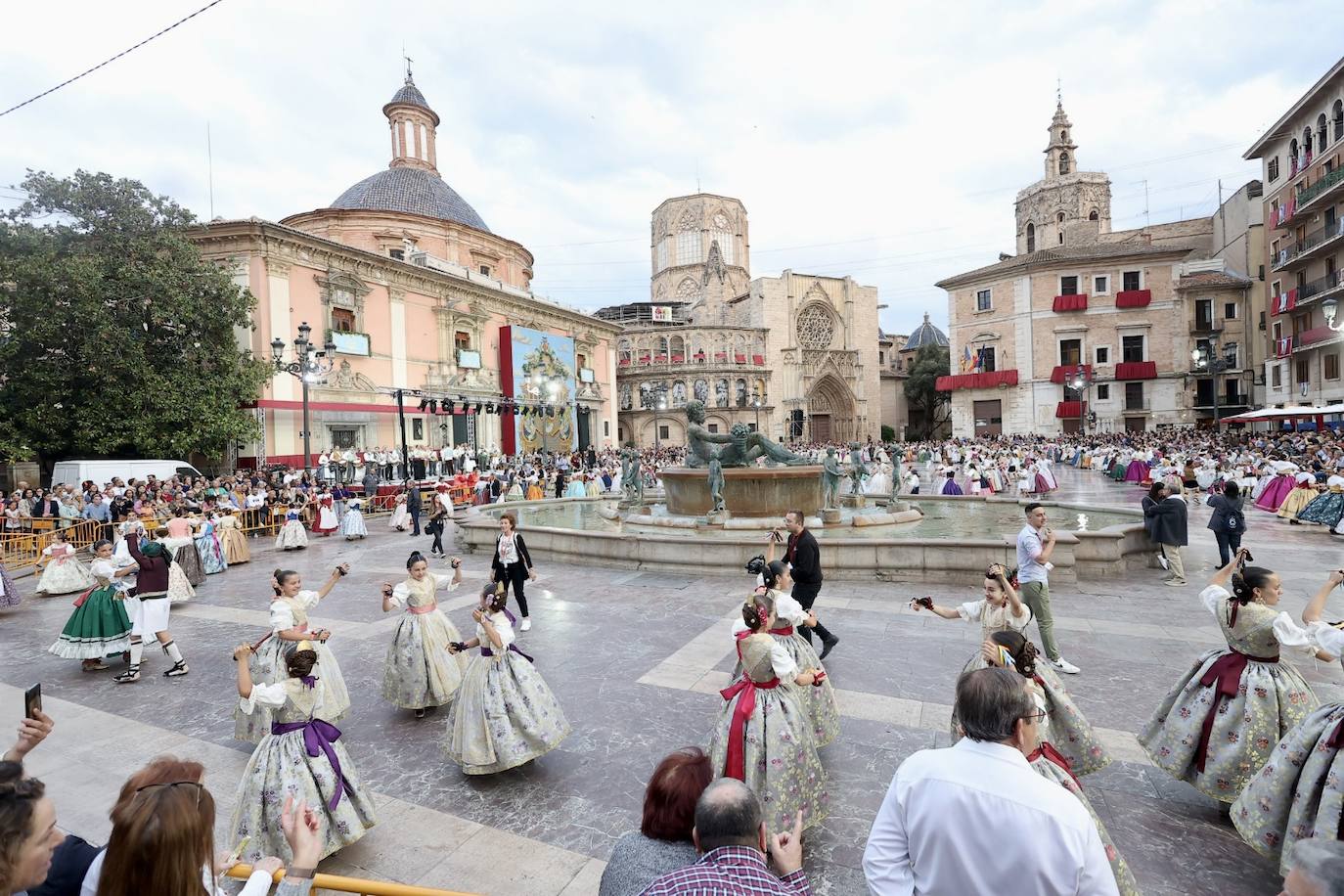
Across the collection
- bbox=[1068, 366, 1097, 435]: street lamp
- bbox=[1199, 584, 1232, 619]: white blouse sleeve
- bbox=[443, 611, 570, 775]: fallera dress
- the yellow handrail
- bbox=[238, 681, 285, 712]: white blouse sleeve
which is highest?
bbox=[1068, 366, 1097, 435]: street lamp

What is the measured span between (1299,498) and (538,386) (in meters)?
31.6

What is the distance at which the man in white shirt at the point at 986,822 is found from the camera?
6.15 ft

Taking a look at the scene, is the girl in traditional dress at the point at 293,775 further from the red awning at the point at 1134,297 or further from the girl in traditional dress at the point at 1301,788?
the red awning at the point at 1134,297

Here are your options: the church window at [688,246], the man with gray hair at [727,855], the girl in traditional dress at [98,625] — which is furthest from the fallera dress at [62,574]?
the church window at [688,246]

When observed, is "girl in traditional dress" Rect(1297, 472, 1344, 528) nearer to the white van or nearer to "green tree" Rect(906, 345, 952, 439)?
the white van

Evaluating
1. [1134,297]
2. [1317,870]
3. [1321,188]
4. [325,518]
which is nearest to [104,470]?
[325,518]

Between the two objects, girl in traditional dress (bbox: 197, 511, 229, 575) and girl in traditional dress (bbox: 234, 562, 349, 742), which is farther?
girl in traditional dress (bbox: 197, 511, 229, 575)

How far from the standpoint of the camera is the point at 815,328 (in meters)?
58.0

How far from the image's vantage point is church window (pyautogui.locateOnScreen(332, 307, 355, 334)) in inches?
1095

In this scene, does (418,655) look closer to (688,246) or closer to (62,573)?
(62,573)

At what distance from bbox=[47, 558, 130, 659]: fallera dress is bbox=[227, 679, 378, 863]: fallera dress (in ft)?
15.7

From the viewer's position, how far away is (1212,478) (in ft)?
61.1

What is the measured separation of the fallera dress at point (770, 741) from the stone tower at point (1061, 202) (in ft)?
194

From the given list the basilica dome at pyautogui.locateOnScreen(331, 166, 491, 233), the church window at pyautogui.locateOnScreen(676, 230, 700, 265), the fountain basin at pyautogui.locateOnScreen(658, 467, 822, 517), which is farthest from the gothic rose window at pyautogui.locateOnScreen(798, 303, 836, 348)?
the fountain basin at pyautogui.locateOnScreen(658, 467, 822, 517)
